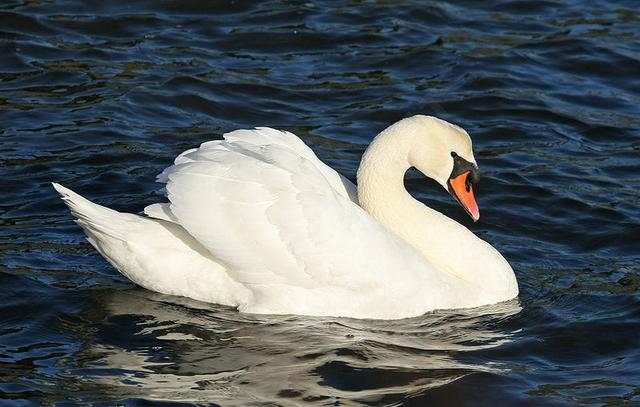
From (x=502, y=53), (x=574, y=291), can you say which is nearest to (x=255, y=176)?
(x=574, y=291)

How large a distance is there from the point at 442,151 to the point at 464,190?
0.39 meters

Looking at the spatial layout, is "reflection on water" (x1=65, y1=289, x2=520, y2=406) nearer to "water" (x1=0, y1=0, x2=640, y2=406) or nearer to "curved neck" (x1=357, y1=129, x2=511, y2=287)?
"water" (x1=0, y1=0, x2=640, y2=406)

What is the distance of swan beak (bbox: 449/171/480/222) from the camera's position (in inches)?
361

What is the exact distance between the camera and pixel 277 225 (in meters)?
8.45

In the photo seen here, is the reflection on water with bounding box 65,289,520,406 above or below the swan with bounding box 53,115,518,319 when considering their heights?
below

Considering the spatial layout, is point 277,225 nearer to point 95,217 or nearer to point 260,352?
point 260,352

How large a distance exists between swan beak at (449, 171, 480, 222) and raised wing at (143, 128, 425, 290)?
0.85m

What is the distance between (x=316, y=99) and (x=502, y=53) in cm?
243

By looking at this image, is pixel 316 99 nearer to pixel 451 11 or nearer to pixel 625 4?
pixel 451 11

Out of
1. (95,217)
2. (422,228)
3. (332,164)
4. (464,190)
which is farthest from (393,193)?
(332,164)

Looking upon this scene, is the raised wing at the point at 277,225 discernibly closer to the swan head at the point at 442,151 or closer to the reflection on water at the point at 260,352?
the reflection on water at the point at 260,352

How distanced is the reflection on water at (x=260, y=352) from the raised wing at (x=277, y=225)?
0.35 meters

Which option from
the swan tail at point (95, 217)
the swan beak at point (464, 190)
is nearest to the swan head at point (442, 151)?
the swan beak at point (464, 190)

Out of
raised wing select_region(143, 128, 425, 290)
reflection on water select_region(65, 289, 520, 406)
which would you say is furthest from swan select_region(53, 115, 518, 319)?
reflection on water select_region(65, 289, 520, 406)
